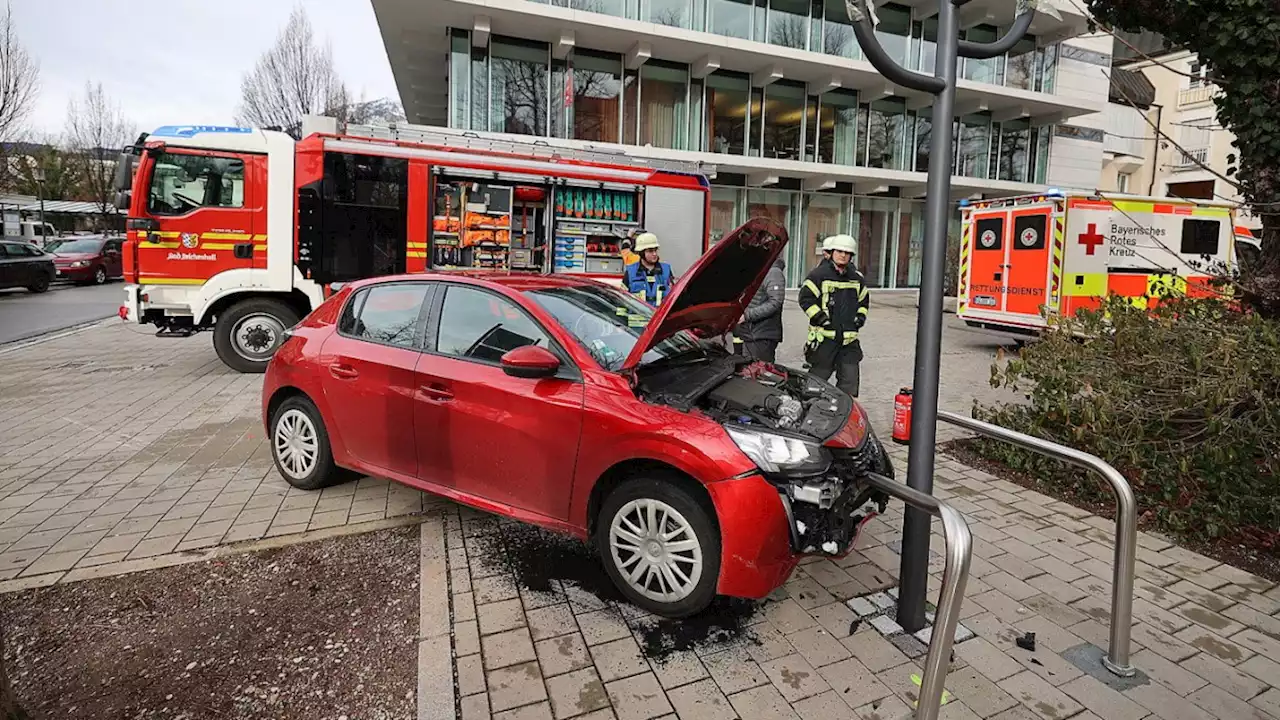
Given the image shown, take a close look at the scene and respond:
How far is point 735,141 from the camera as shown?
2052 cm

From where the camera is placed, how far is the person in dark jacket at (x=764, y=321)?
6.58m

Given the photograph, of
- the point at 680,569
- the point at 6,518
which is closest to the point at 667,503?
the point at 680,569

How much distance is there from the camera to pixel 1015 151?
24188mm

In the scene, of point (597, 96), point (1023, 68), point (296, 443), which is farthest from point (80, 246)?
point (1023, 68)

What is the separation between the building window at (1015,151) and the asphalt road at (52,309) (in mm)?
26526

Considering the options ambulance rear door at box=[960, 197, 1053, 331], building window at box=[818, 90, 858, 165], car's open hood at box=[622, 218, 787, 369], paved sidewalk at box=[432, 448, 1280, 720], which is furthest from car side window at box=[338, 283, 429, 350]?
building window at box=[818, 90, 858, 165]

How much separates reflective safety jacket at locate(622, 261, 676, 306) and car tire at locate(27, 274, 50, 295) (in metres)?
22.2

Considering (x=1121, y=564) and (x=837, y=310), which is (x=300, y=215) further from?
(x=1121, y=564)

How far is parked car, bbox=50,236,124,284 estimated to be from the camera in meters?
23.1

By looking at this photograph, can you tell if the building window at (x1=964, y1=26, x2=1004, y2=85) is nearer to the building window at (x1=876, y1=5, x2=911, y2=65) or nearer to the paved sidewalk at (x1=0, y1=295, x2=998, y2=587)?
the building window at (x1=876, y1=5, x2=911, y2=65)

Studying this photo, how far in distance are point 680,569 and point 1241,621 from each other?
2.74 m

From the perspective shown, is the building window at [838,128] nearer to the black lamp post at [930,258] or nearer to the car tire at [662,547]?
the black lamp post at [930,258]

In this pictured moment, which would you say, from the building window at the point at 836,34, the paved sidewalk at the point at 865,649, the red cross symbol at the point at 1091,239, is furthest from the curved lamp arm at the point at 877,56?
the building window at the point at 836,34

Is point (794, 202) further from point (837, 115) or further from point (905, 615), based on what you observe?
point (905, 615)
